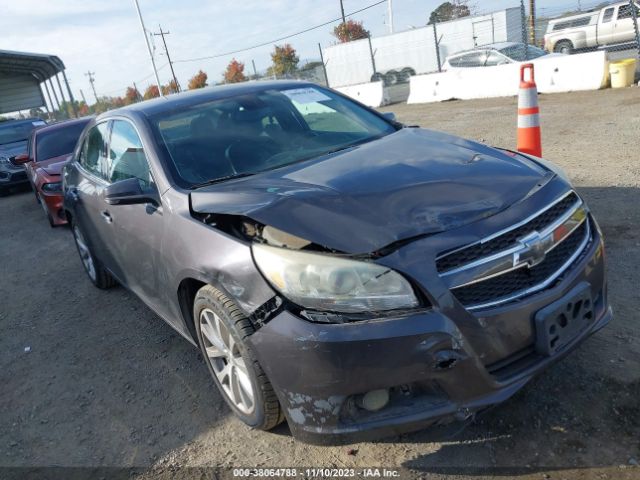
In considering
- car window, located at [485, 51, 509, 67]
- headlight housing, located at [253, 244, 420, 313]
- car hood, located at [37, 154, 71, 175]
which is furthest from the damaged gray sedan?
car window, located at [485, 51, 509, 67]

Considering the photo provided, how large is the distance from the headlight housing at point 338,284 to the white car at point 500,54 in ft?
45.6

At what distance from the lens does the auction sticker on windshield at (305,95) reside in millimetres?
3680

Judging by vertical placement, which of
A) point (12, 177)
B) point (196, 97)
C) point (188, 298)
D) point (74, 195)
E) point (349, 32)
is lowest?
point (188, 298)

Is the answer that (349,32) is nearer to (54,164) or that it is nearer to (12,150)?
(12,150)

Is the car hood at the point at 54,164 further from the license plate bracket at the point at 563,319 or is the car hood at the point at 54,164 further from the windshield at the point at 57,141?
the license plate bracket at the point at 563,319

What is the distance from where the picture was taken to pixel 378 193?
2.23 metres

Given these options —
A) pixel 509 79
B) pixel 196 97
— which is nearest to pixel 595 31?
pixel 509 79

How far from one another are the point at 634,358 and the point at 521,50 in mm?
13719

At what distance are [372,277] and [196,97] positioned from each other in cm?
221

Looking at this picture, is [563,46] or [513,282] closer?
[513,282]

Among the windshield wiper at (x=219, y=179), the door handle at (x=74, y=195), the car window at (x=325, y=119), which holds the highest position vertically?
the car window at (x=325, y=119)

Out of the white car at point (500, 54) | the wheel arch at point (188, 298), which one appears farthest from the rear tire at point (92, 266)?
the white car at point (500, 54)

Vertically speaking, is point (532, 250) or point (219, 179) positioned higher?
point (219, 179)

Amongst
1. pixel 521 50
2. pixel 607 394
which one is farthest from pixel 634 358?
pixel 521 50
